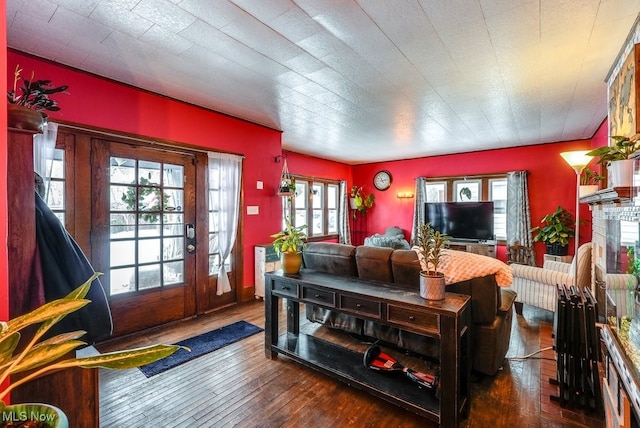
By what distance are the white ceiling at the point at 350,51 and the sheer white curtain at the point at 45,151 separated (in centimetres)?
61

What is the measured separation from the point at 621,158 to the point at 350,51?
197cm

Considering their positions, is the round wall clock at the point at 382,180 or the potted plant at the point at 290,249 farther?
the round wall clock at the point at 382,180

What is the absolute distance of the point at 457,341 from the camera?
68.3 inches

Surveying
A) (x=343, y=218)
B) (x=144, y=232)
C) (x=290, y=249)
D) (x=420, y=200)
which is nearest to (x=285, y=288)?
(x=290, y=249)

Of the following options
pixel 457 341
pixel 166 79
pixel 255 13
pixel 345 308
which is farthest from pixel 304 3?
pixel 457 341

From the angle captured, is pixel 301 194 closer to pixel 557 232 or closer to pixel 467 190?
pixel 467 190

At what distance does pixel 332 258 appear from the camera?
8.94 feet

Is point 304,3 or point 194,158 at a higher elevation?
point 304,3

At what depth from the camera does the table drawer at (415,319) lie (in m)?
1.81

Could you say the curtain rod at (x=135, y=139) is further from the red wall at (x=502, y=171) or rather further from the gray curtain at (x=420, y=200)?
the red wall at (x=502, y=171)

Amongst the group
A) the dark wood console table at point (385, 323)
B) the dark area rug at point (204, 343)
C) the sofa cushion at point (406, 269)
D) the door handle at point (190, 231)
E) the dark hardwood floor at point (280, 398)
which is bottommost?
the dark hardwood floor at point (280, 398)

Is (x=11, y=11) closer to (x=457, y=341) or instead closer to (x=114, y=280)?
(x=114, y=280)

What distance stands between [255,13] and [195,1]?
350 millimetres

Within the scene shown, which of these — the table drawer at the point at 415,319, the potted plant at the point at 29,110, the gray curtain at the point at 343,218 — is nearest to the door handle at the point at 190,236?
the potted plant at the point at 29,110
